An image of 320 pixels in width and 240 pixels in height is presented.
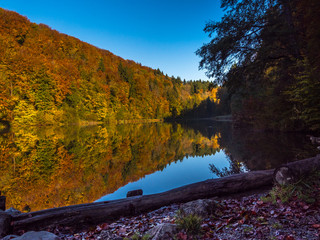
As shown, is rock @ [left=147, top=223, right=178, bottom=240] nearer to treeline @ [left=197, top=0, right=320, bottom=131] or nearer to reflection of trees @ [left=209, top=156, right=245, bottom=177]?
reflection of trees @ [left=209, top=156, right=245, bottom=177]

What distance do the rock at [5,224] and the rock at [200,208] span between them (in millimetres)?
2913

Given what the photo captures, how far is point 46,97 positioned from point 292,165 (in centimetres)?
3703

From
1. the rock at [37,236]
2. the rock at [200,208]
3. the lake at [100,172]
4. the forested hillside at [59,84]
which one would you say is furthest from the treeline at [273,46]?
the rock at [37,236]

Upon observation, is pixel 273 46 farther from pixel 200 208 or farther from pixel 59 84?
pixel 59 84

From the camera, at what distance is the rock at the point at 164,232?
2396 millimetres

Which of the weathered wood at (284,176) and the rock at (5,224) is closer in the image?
the rock at (5,224)

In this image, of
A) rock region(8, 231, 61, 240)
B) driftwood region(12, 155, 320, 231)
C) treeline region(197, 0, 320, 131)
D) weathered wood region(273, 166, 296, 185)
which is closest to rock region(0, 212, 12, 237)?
driftwood region(12, 155, 320, 231)

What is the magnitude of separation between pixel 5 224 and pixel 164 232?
2.71 m

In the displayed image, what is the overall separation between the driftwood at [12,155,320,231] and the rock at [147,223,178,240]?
128 cm

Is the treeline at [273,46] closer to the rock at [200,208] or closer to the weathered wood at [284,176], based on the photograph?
the weathered wood at [284,176]

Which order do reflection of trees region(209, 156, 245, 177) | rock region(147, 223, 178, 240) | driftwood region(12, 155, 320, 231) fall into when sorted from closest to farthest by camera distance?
rock region(147, 223, 178, 240), driftwood region(12, 155, 320, 231), reflection of trees region(209, 156, 245, 177)

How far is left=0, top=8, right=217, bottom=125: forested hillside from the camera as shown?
2877 cm

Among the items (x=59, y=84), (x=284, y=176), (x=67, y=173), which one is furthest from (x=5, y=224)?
(x=59, y=84)

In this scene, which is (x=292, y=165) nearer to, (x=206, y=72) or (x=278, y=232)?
(x=278, y=232)
